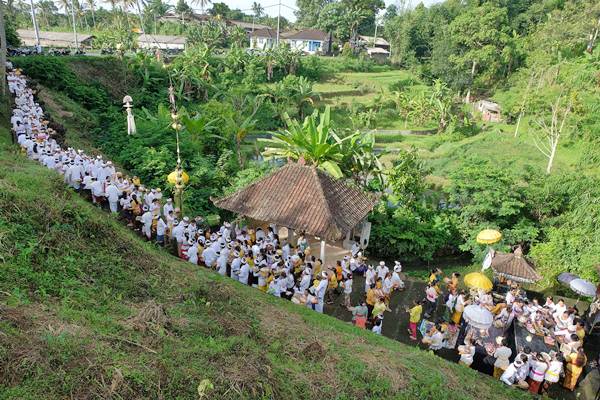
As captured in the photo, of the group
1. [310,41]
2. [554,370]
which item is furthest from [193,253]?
[310,41]

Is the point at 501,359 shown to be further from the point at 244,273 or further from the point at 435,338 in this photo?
the point at 244,273

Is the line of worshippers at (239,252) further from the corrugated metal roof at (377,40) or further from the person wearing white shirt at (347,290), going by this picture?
the corrugated metal roof at (377,40)

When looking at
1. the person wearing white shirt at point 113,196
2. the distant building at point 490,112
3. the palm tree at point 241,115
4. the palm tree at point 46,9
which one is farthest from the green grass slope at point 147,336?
the palm tree at point 46,9

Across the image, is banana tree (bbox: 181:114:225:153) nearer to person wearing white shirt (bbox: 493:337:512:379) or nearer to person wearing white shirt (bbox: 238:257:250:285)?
person wearing white shirt (bbox: 238:257:250:285)

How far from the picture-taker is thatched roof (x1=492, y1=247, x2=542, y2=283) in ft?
37.4

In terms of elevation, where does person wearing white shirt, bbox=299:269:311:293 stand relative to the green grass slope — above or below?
below

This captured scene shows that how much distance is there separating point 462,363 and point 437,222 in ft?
24.8

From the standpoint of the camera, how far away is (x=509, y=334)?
385 inches

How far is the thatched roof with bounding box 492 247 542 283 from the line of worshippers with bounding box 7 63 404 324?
110 inches

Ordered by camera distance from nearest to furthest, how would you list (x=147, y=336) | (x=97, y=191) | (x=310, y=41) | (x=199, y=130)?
1. (x=147, y=336)
2. (x=97, y=191)
3. (x=199, y=130)
4. (x=310, y=41)

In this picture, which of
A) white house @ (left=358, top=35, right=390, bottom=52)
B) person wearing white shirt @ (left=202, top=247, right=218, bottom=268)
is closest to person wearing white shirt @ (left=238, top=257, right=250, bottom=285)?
person wearing white shirt @ (left=202, top=247, right=218, bottom=268)

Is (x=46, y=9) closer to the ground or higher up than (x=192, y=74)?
higher up

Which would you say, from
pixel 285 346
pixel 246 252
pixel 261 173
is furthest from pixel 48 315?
pixel 261 173

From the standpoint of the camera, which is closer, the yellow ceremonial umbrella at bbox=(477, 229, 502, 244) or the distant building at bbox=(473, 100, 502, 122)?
the yellow ceremonial umbrella at bbox=(477, 229, 502, 244)
